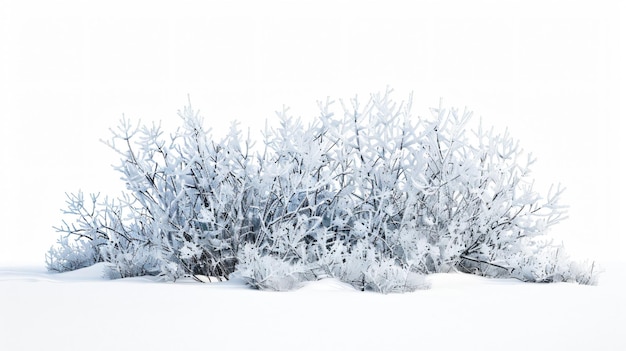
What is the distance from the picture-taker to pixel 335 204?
913cm

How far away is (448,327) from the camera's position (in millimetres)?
6125

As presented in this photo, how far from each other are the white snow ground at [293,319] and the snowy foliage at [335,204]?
3.72ft

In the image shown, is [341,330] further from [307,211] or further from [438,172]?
[438,172]

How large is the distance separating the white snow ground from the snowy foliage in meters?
1.13

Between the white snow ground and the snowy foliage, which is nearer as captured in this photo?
the white snow ground

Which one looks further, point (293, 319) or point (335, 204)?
point (335, 204)

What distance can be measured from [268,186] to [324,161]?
0.89m

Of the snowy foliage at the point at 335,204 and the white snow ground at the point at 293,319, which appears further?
the snowy foliage at the point at 335,204

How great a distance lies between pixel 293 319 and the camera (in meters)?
6.01

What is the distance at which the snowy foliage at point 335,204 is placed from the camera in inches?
333

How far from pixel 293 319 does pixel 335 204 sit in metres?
3.26

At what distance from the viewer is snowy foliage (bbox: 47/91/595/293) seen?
8469mm

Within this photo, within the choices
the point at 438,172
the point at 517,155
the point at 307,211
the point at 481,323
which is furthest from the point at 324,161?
the point at 481,323

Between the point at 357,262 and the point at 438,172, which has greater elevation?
the point at 438,172
